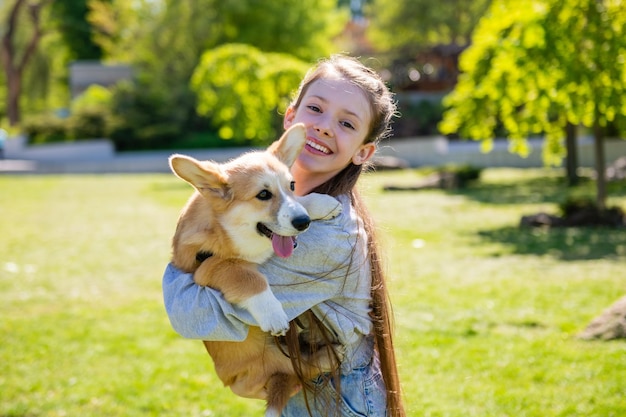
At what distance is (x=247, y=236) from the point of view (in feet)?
9.37

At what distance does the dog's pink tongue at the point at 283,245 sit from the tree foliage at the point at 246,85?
67.1 feet

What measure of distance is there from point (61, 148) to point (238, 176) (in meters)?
29.6

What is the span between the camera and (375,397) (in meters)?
2.78

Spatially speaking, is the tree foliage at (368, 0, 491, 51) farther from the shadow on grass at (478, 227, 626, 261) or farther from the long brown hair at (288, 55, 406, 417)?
the long brown hair at (288, 55, 406, 417)

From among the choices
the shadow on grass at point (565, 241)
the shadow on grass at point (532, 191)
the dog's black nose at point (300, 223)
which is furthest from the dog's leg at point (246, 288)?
the shadow on grass at point (532, 191)

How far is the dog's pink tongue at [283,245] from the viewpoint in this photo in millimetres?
2646

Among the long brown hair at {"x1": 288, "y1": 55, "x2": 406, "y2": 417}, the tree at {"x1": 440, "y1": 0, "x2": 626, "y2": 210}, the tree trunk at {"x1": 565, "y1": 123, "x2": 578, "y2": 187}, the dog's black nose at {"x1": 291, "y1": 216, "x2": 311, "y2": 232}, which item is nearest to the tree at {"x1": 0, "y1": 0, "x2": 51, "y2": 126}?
the tree trunk at {"x1": 565, "y1": 123, "x2": 578, "y2": 187}

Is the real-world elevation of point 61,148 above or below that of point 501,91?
below

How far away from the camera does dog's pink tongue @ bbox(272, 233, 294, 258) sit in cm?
265

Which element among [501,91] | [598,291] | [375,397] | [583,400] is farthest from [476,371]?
[501,91]

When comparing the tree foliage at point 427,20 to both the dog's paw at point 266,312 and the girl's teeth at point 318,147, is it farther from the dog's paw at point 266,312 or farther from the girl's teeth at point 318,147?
the dog's paw at point 266,312

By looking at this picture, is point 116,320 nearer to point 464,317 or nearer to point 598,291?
point 464,317

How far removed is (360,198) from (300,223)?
19.7 inches

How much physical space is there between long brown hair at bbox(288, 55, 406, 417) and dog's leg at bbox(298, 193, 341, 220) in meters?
0.19
